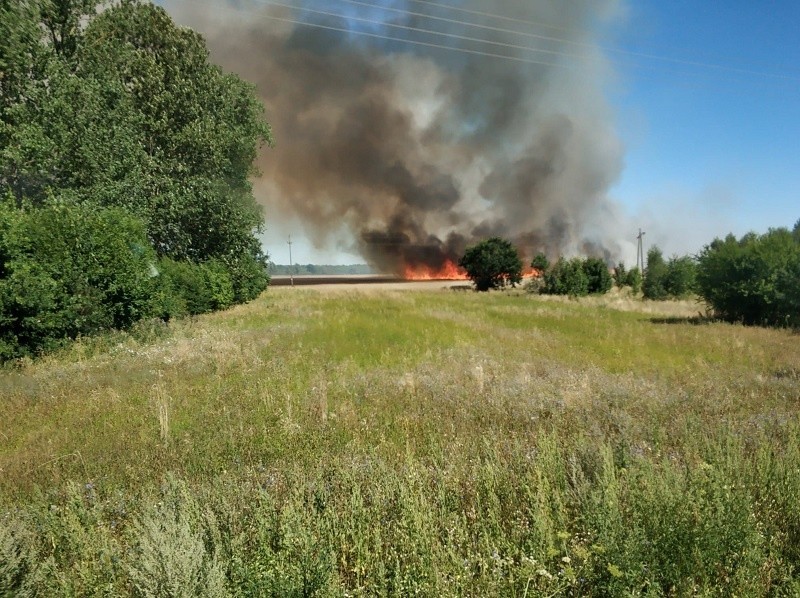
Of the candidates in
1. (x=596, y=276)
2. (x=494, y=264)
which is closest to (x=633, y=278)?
(x=596, y=276)

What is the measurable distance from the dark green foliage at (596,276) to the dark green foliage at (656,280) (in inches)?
186

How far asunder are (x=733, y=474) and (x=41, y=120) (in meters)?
23.7

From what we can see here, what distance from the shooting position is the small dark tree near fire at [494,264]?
65.1 meters

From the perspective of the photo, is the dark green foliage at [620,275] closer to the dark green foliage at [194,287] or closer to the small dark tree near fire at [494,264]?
the small dark tree near fire at [494,264]

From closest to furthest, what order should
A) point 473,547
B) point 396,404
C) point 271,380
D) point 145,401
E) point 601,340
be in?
point 473,547, point 396,404, point 145,401, point 271,380, point 601,340

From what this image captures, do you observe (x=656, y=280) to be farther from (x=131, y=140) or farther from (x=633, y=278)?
(x=131, y=140)

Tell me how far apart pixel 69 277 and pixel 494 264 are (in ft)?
192

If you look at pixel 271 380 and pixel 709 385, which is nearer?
pixel 709 385

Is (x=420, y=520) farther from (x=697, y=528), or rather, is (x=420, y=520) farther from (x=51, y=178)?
(x=51, y=178)

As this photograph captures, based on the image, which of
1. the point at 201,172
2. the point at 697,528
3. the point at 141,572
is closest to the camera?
the point at 141,572

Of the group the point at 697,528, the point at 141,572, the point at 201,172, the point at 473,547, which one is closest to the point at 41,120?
the point at 201,172

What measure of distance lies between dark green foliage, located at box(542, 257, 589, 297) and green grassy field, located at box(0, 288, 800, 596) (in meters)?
39.3

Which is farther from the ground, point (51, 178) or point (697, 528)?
point (51, 178)

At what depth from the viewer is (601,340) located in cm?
1459
